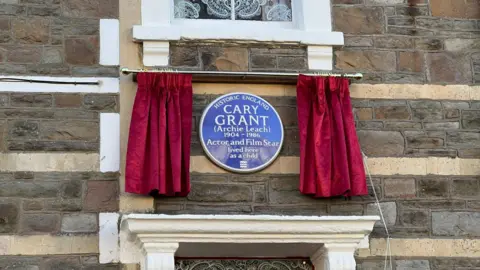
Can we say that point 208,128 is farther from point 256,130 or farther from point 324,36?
point 324,36

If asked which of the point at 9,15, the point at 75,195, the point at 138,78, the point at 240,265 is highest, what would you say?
the point at 9,15

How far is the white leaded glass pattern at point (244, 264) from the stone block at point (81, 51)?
5.43 feet

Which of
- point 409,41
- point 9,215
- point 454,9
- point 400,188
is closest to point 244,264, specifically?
point 400,188

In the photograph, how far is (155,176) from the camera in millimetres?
7660

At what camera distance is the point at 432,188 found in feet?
26.7

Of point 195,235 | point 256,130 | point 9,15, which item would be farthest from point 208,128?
point 9,15

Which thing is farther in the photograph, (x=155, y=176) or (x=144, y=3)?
(x=144, y=3)

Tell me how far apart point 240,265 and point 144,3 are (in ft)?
7.01

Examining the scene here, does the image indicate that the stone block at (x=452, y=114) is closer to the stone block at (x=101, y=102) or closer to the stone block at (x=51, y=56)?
the stone block at (x=101, y=102)

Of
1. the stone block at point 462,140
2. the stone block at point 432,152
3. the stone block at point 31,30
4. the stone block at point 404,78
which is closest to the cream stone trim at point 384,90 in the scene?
the stone block at point 404,78

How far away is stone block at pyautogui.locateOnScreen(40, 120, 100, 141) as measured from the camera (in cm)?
785

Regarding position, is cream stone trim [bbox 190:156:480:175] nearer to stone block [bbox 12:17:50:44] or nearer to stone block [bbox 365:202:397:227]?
stone block [bbox 365:202:397:227]

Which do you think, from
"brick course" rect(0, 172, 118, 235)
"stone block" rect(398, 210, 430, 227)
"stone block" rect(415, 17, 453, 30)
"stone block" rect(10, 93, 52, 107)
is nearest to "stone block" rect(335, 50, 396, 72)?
"stone block" rect(415, 17, 453, 30)

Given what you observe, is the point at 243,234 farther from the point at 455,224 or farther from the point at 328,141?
the point at 455,224
